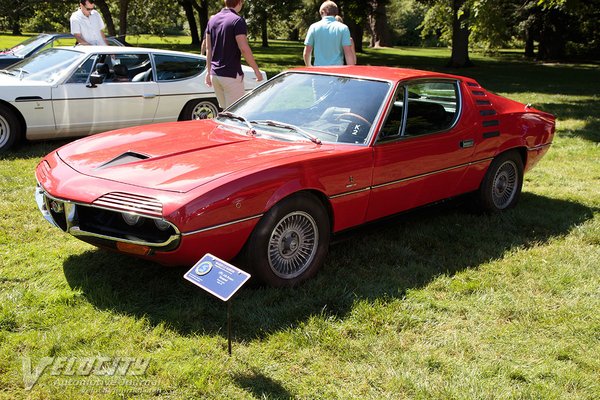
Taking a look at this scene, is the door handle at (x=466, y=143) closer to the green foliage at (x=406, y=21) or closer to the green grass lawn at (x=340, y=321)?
the green grass lawn at (x=340, y=321)

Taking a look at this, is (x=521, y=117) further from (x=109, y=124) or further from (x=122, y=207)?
(x=109, y=124)

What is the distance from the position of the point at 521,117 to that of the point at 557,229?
114 centimetres

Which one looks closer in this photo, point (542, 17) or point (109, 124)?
point (109, 124)

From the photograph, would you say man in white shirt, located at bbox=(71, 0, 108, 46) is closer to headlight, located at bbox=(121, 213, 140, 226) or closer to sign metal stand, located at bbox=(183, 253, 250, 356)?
headlight, located at bbox=(121, 213, 140, 226)

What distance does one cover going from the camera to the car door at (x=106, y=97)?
7.66 meters

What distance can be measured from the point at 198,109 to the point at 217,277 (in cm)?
614

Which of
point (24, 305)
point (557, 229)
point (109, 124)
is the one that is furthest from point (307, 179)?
point (109, 124)

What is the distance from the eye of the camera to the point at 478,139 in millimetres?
5348

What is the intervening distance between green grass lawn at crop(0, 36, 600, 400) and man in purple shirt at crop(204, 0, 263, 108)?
262 centimetres

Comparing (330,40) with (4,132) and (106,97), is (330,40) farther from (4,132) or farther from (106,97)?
(4,132)

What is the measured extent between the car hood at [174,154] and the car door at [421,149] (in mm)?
640

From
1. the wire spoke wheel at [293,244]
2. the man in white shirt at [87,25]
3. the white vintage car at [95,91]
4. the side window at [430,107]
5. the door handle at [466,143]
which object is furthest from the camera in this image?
the man in white shirt at [87,25]

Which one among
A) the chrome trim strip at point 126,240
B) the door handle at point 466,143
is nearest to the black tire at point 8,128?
the chrome trim strip at point 126,240

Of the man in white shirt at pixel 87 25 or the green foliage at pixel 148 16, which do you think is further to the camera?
the green foliage at pixel 148 16
